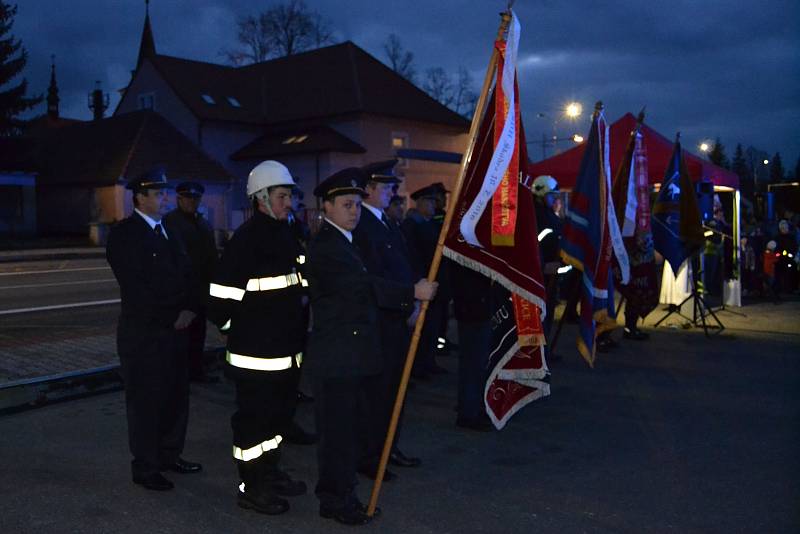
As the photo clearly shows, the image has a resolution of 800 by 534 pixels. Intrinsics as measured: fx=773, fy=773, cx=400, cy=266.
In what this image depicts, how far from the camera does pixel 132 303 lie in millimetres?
4918

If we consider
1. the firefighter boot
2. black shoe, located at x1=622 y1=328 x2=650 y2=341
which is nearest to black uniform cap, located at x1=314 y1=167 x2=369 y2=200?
the firefighter boot

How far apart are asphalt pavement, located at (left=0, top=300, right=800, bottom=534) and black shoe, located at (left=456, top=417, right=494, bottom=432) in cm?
8

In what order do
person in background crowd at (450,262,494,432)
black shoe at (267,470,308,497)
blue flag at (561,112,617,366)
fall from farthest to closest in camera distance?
blue flag at (561,112,617,366), person in background crowd at (450,262,494,432), black shoe at (267,470,308,497)

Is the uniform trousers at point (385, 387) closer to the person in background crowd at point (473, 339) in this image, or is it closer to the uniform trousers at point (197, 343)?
the person in background crowd at point (473, 339)

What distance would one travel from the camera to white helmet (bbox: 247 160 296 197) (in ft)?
15.4

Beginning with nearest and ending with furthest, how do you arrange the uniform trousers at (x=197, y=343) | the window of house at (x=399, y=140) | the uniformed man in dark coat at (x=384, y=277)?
the uniformed man in dark coat at (x=384, y=277)
the uniform trousers at (x=197, y=343)
the window of house at (x=399, y=140)

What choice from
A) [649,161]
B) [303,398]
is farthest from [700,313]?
[303,398]

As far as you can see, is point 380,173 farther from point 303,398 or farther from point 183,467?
point 303,398

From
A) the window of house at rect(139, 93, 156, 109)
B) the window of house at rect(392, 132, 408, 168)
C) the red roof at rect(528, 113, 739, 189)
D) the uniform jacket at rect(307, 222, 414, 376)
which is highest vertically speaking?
the window of house at rect(139, 93, 156, 109)

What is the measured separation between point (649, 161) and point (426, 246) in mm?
7666

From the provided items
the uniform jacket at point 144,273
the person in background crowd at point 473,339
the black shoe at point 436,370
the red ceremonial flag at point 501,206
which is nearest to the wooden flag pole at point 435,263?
the red ceremonial flag at point 501,206

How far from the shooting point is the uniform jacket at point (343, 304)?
172 inches

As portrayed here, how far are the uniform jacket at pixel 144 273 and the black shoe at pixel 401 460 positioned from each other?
178cm

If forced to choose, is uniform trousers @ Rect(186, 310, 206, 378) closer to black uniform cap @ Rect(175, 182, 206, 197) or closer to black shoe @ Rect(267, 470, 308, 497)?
black uniform cap @ Rect(175, 182, 206, 197)
